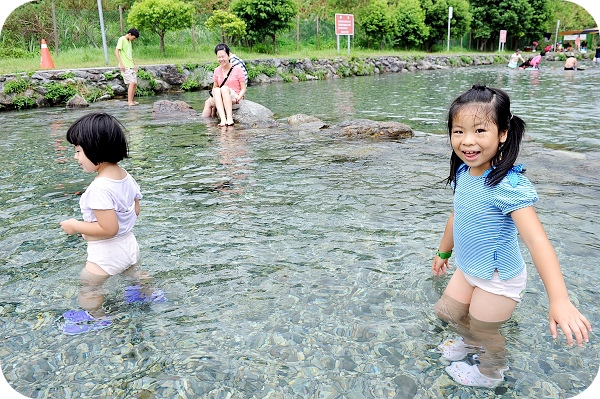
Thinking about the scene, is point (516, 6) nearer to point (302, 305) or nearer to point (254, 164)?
point (254, 164)

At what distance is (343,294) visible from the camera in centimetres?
288

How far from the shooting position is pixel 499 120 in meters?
2.12

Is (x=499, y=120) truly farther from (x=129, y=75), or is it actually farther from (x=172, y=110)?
(x=129, y=75)

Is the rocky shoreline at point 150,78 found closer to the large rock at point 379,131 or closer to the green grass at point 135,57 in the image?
the green grass at point 135,57

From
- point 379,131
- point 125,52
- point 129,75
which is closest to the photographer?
point 379,131

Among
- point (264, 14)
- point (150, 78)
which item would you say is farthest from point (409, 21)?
point (150, 78)

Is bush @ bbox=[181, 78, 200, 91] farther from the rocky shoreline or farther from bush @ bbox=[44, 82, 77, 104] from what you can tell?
bush @ bbox=[44, 82, 77, 104]

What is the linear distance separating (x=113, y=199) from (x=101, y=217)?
4.8 inches

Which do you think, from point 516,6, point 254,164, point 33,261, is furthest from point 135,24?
point 516,6

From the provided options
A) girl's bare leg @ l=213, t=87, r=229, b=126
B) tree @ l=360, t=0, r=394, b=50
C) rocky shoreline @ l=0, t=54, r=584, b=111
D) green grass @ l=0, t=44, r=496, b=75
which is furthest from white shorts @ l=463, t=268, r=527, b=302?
tree @ l=360, t=0, r=394, b=50

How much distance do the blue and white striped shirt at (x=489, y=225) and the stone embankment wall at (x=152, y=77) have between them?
12.3 m

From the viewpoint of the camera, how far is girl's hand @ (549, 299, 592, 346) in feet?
5.95

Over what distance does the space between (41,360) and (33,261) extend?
1.28 meters

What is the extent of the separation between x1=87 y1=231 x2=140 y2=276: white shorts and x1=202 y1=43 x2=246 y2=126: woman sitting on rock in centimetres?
635
